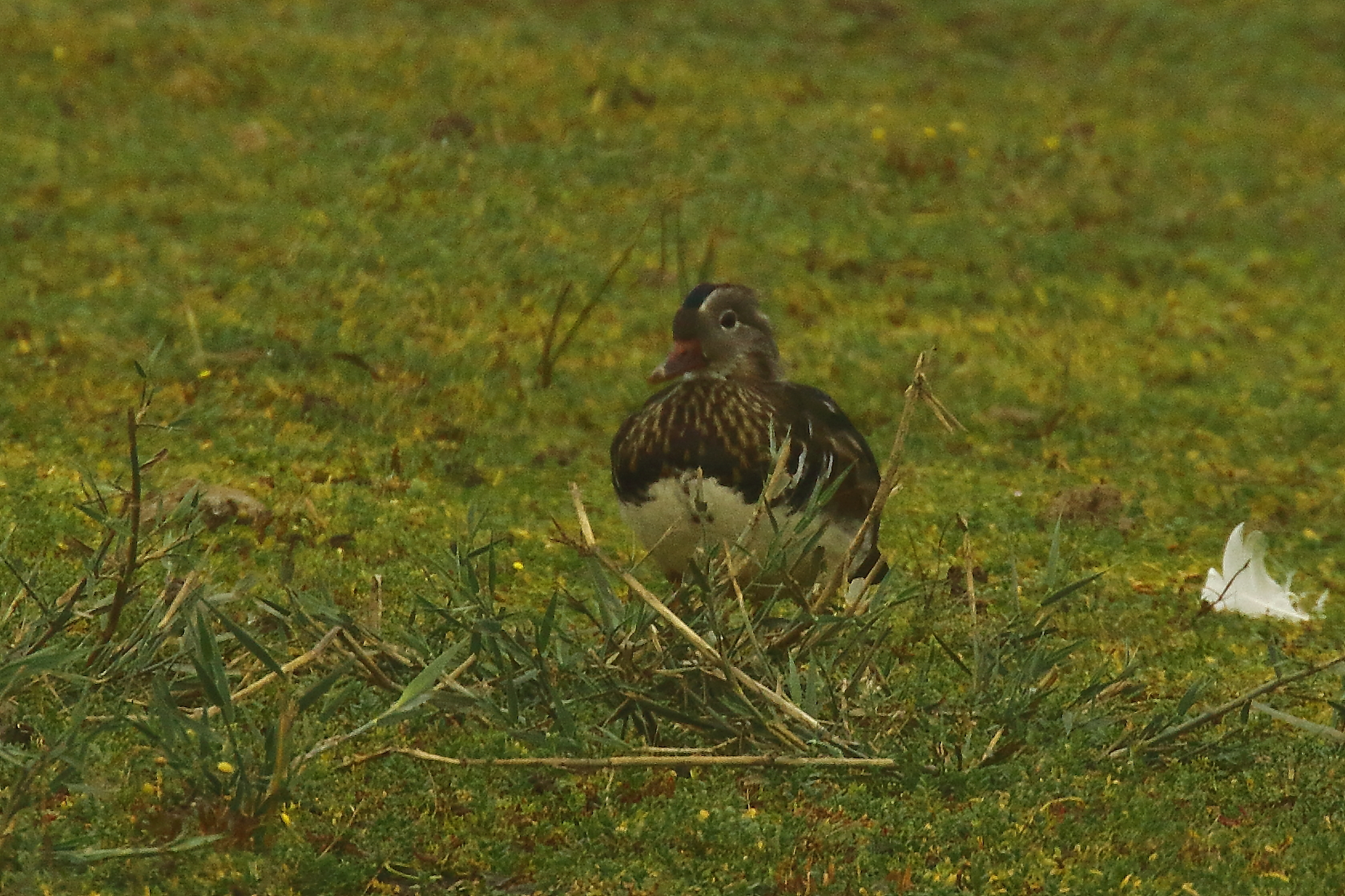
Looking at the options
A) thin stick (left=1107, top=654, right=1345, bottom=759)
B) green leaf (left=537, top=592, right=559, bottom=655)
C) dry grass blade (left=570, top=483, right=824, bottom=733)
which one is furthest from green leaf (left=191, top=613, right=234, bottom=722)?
thin stick (left=1107, top=654, right=1345, bottom=759)

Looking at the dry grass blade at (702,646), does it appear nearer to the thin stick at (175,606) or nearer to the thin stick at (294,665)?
the thin stick at (294,665)

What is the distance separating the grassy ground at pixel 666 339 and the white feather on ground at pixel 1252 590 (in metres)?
0.14

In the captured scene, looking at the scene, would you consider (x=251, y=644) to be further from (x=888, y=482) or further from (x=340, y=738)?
(x=888, y=482)

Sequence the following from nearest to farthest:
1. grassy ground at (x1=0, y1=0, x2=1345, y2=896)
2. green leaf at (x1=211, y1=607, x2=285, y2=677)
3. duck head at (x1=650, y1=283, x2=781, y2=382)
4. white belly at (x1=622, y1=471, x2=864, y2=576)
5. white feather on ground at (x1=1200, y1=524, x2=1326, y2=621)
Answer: green leaf at (x1=211, y1=607, x2=285, y2=677) → grassy ground at (x1=0, y1=0, x2=1345, y2=896) → white belly at (x1=622, y1=471, x2=864, y2=576) → duck head at (x1=650, y1=283, x2=781, y2=382) → white feather on ground at (x1=1200, y1=524, x2=1326, y2=621)

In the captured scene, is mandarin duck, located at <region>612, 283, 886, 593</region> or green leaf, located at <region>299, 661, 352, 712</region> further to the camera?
mandarin duck, located at <region>612, 283, 886, 593</region>

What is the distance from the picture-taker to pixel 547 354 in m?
10.6

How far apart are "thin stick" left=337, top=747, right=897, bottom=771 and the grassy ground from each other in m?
0.11

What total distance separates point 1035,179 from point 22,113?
7.50m

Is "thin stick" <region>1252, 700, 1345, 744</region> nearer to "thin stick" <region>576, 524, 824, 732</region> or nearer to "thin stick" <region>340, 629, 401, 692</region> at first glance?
"thin stick" <region>576, 524, 824, 732</region>

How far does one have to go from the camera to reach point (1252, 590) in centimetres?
813

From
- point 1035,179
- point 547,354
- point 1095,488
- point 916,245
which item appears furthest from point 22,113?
point 1095,488

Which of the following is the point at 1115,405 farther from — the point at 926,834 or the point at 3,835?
the point at 3,835

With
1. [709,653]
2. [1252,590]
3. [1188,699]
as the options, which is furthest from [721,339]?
[1188,699]

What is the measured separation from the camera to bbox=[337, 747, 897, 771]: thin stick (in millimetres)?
5102
